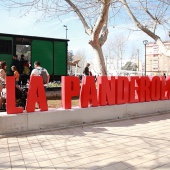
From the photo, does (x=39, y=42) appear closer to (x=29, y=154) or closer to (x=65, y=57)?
(x=65, y=57)

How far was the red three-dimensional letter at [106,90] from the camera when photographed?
7574 mm

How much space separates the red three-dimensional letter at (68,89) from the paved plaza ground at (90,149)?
0.80m

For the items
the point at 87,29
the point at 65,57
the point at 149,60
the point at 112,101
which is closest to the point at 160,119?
the point at 112,101

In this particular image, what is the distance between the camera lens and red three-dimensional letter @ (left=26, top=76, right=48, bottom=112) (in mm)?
6270

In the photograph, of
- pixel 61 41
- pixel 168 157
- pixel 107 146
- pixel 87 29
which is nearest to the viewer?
pixel 168 157

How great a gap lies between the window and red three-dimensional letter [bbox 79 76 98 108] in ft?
20.1

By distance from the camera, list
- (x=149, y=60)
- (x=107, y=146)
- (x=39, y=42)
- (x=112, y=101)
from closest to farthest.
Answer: (x=107, y=146) < (x=112, y=101) < (x=39, y=42) < (x=149, y=60)

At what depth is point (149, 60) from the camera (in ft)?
338

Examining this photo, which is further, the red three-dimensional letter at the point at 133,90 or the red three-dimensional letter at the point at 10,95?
the red three-dimensional letter at the point at 133,90

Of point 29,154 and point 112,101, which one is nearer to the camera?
point 29,154

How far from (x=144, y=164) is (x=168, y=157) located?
0.68 meters

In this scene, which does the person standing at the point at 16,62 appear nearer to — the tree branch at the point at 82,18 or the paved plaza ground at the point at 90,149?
the tree branch at the point at 82,18

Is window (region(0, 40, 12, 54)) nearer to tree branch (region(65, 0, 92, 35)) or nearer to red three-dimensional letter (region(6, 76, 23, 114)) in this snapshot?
tree branch (region(65, 0, 92, 35))

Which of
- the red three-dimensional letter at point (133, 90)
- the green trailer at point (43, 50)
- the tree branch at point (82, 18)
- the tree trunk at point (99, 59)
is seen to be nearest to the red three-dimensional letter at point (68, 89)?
the red three-dimensional letter at point (133, 90)
